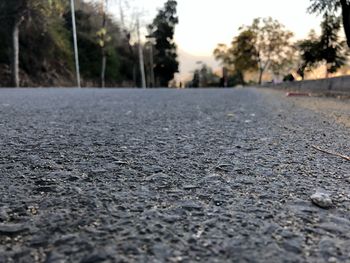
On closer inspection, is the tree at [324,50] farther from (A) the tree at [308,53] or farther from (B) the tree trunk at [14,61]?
(B) the tree trunk at [14,61]

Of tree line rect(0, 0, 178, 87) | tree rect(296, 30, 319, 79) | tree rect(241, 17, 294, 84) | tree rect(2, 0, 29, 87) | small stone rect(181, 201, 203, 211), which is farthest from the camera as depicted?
tree rect(241, 17, 294, 84)

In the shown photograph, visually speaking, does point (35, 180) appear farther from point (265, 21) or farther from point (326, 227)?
point (265, 21)

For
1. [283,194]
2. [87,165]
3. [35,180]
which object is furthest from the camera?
[87,165]

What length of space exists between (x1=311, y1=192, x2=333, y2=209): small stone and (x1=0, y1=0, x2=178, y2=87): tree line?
20.5 m

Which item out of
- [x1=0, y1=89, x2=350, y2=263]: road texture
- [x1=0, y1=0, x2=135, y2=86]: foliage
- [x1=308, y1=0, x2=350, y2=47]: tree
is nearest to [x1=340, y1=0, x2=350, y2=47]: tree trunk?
[x1=308, y1=0, x2=350, y2=47]: tree

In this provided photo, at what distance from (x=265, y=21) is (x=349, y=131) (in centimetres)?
4311

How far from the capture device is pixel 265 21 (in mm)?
43281

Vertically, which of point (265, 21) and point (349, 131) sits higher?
point (265, 21)

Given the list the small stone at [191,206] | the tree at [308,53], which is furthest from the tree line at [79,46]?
the small stone at [191,206]

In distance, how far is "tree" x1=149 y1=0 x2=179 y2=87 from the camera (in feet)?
157

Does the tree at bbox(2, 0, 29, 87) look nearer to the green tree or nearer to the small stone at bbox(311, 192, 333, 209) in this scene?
the green tree

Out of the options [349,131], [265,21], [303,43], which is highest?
[265,21]

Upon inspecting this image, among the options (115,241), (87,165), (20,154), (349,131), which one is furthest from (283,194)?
(349,131)

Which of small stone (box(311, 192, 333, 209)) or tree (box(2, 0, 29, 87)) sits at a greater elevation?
tree (box(2, 0, 29, 87))
